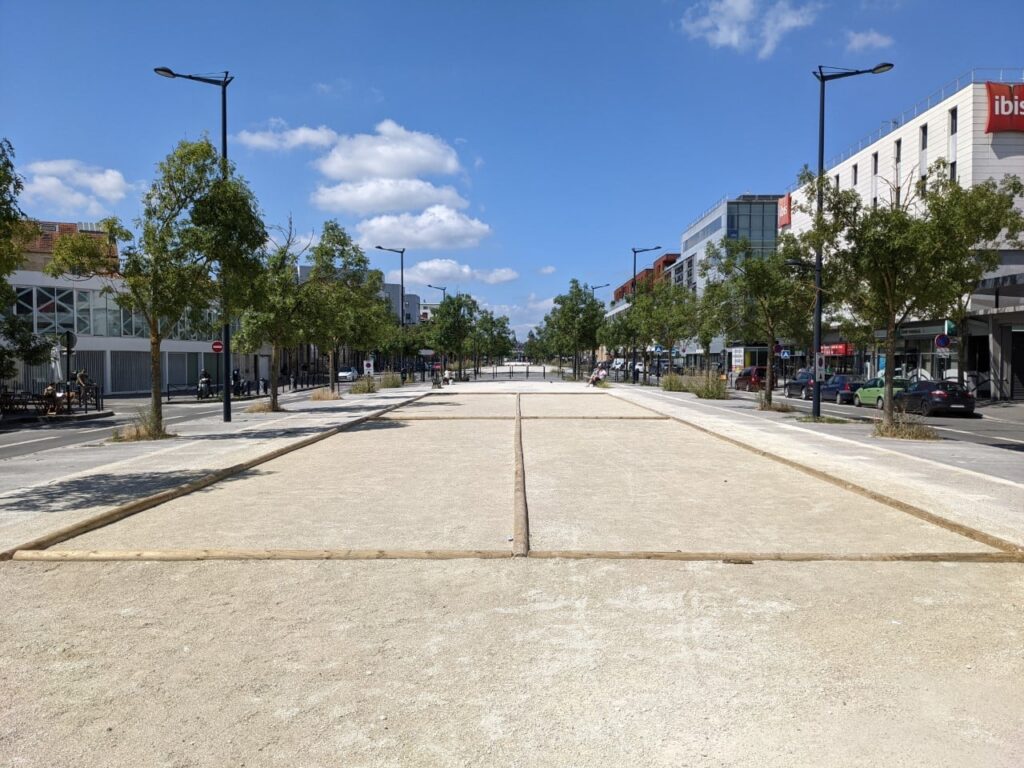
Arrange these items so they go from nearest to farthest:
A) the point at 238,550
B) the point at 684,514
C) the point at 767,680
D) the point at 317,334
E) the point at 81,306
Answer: the point at 767,680 → the point at 238,550 → the point at 684,514 → the point at 317,334 → the point at 81,306

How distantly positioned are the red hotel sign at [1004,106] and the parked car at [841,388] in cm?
1627

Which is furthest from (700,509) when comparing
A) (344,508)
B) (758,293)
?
(758,293)

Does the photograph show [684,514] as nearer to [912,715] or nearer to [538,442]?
[912,715]

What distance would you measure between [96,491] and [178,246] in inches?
346

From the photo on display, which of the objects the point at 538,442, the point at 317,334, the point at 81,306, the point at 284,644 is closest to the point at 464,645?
the point at 284,644

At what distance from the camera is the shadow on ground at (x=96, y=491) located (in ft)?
28.9

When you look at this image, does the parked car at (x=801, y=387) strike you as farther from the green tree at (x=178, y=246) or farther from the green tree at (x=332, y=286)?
the green tree at (x=178, y=246)

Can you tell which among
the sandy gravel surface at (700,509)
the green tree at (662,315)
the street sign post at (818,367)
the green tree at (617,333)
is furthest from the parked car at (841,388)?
the sandy gravel surface at (700,509)

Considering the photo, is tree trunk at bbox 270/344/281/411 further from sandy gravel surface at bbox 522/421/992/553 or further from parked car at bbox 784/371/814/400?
parked car at bbox 784/371/814/400

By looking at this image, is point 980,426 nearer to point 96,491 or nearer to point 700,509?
point 700,509

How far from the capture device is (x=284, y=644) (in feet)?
14.8

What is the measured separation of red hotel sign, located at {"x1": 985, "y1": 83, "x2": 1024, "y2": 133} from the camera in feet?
133

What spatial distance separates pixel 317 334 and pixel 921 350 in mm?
35223

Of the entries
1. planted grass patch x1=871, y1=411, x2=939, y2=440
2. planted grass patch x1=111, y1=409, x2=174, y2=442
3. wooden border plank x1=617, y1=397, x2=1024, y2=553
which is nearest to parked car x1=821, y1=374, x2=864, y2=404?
planted grass patch x1=871, y1=411, x2=939, y2=440
